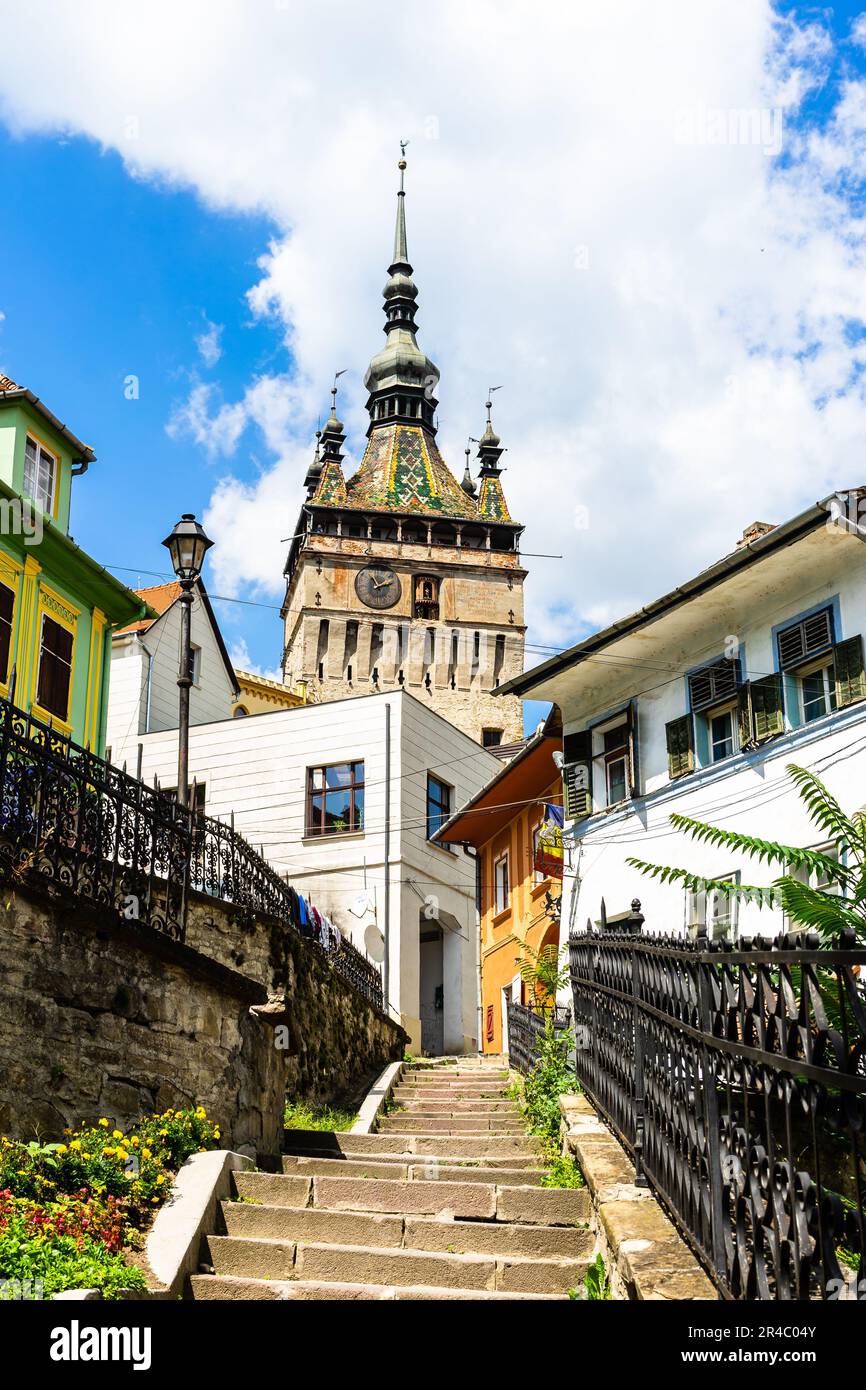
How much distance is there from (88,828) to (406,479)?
8557cm

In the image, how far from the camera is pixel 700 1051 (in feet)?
17.4

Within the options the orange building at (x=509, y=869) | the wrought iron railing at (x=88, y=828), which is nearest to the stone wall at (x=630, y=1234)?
the wrought iron railing at (x=88, y=828)

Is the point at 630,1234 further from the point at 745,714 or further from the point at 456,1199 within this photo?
the point at 745,714

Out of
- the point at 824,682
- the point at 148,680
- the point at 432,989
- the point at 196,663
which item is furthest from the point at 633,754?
the point at 196,663

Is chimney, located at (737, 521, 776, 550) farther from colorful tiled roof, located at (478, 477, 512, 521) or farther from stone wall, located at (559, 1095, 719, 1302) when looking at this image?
colorful tiled roof, located at (478, 477, 512, 521)

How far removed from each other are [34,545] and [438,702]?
64217 millimetres

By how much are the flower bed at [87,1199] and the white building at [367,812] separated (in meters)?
21.4

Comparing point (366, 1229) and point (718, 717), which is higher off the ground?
point (718, 717)

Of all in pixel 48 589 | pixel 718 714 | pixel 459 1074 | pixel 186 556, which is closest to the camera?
pixel 186 556

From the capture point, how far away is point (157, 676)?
124 feet

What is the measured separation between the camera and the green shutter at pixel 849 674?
18.1m

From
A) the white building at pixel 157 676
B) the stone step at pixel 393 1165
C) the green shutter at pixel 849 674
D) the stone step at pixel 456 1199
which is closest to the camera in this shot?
the stone step at pixel 456 1199

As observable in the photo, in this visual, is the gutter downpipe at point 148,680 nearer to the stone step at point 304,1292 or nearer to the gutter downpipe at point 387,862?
the gutter downpipe at point 387,862

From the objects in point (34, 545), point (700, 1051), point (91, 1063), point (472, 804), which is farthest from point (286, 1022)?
point (472, 804)
